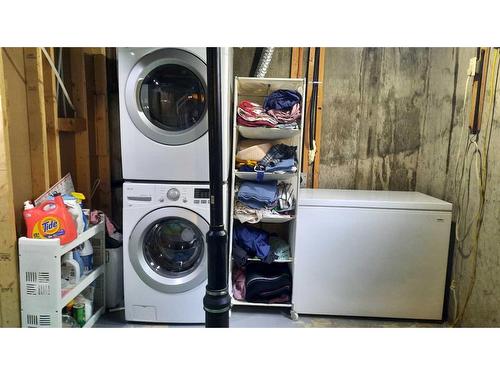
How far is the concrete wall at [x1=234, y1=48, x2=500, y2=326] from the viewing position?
2230 mm

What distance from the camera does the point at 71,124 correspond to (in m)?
1.87

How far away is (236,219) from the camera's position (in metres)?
2.06

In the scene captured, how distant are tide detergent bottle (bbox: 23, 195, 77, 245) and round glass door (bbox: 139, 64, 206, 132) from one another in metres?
0.69

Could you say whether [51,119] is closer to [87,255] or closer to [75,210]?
[75,210]

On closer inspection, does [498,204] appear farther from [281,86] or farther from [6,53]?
[6,53]

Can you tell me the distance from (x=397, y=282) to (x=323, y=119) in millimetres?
1325

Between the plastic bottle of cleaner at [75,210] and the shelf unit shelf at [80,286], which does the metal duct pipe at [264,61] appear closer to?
the plastic bottle of cleaner at [75,210]

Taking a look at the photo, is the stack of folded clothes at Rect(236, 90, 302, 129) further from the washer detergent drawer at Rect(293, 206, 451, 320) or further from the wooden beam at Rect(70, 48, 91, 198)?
the wooden beam at Rect(70, 48, 91, 198)

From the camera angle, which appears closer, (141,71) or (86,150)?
(141,71)

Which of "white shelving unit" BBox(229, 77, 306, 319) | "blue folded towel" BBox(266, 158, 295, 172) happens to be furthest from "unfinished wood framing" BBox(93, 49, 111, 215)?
"blue folded towel" BBox(266, 158, 295, 172)

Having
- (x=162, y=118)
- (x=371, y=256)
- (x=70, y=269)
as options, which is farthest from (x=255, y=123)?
(x=70, y=269)

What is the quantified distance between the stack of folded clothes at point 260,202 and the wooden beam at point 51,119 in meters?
1.10

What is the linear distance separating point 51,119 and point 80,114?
1.11 feet

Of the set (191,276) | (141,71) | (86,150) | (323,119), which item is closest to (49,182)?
(86,150)
